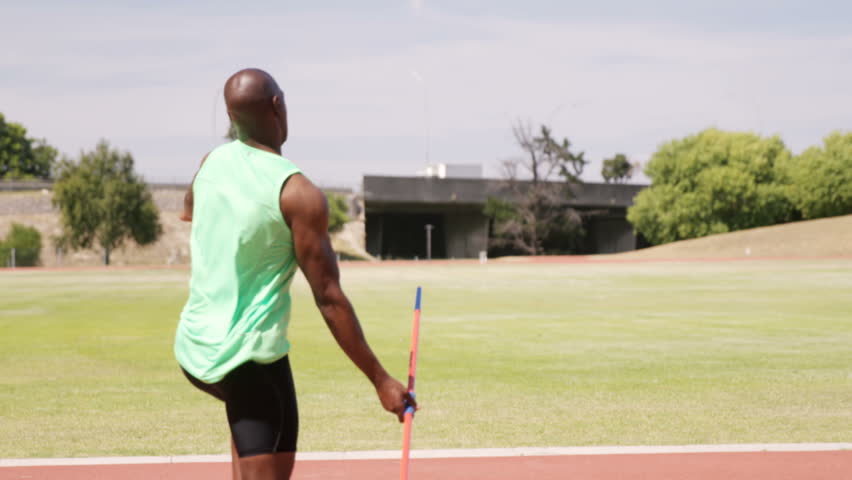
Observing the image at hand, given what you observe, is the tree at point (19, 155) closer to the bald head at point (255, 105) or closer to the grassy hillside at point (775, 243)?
the grassy hillside at point (775, 243)

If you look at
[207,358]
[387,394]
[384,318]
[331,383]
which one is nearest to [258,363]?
[207,358]

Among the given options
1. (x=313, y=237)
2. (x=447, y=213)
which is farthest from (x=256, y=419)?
(x=447, y=213)

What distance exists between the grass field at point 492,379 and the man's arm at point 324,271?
12.5ft

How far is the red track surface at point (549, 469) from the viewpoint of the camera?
5680 millimetres

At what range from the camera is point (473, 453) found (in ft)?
20.5

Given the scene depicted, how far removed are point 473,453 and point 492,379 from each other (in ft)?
13.6

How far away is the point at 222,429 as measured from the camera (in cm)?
750

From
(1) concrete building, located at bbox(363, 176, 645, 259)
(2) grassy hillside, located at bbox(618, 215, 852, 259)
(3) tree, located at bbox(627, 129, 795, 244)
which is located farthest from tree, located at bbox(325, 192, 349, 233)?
(3) tree, located at bbox(627, 129, 795, 244)

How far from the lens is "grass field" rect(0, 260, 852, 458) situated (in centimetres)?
719

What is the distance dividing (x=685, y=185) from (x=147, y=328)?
219ft

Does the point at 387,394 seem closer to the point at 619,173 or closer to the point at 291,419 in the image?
the point at 291,419

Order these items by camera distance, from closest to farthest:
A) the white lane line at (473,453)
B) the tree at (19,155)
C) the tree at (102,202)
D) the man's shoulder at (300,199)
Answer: the man's shoulder at (300,199)
the white lane line at (473,453)
the tree at (102,202)
the tree at (19,155)

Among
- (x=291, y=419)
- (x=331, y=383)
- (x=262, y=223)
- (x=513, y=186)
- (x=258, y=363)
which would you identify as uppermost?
(x=513, y=186)

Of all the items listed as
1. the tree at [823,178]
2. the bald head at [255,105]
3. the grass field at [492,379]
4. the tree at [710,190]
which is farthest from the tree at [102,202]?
the bald head at [255,105]
